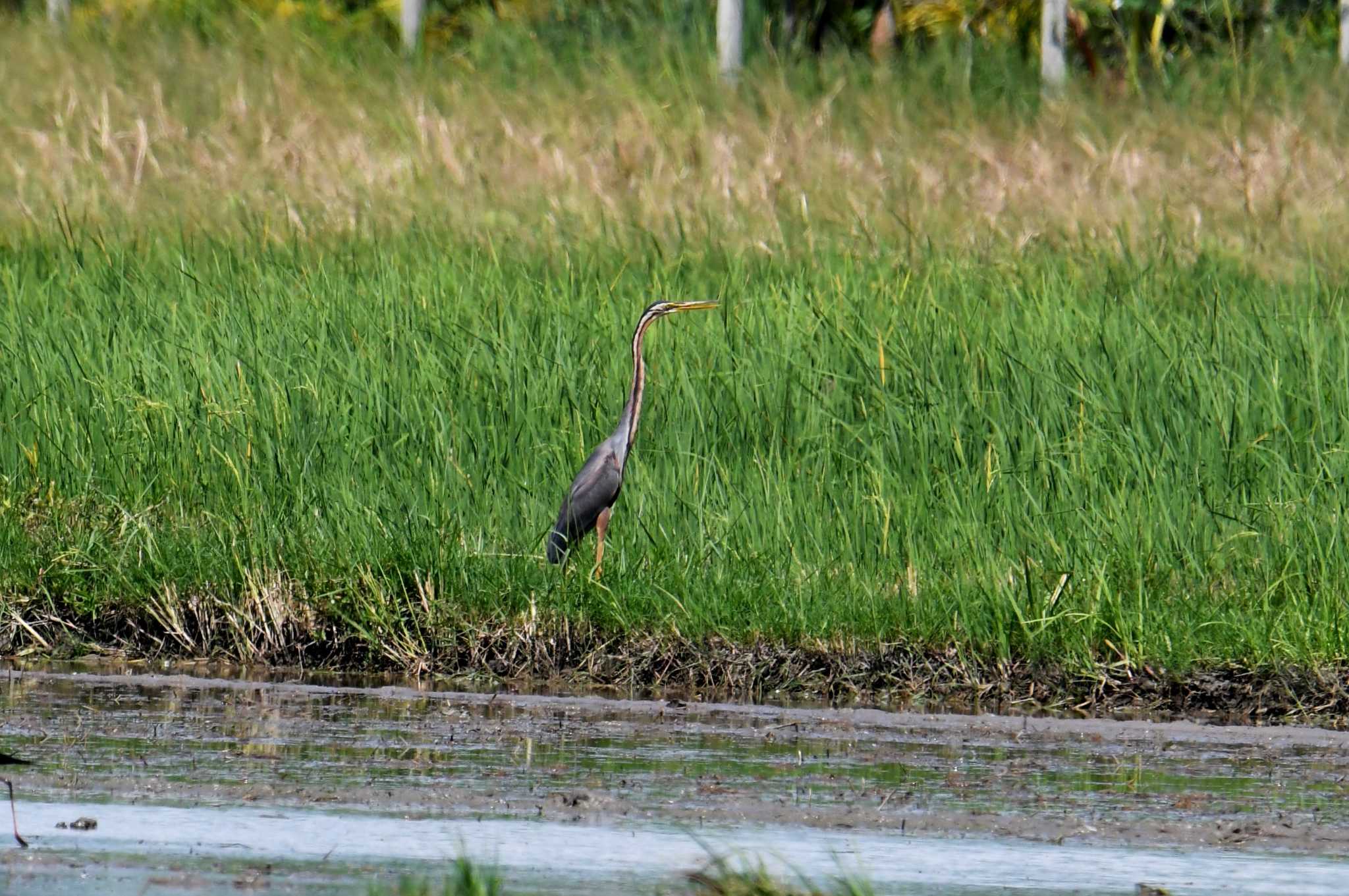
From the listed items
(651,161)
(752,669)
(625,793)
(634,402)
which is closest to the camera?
(625,793)

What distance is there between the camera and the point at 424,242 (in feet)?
40.8

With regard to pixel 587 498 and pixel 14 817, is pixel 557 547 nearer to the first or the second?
pixel 587 498

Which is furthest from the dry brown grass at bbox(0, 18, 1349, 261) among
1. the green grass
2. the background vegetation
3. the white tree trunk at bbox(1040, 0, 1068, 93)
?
the green grass

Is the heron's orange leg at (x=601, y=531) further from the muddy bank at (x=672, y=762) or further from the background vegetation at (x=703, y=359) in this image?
the muddy bank at (x=672, y=762)

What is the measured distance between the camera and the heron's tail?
7352 mm

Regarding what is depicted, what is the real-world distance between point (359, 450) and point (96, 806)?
3.24 meters

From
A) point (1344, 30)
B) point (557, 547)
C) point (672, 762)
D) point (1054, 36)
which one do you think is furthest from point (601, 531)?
point (1344, 30)

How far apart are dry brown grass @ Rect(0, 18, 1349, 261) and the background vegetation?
0.04m

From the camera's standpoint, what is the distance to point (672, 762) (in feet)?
18.7

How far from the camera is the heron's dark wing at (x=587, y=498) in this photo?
7.38 m

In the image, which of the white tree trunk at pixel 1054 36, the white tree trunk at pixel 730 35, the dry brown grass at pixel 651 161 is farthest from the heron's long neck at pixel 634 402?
the white tree trunk at pixel 1054 36

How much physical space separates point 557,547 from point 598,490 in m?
0.26

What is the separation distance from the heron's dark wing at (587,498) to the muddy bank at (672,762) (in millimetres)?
782

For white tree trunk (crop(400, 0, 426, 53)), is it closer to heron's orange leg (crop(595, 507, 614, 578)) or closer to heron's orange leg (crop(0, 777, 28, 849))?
heron's orange leg (crop(595, 507, 614, 578))
